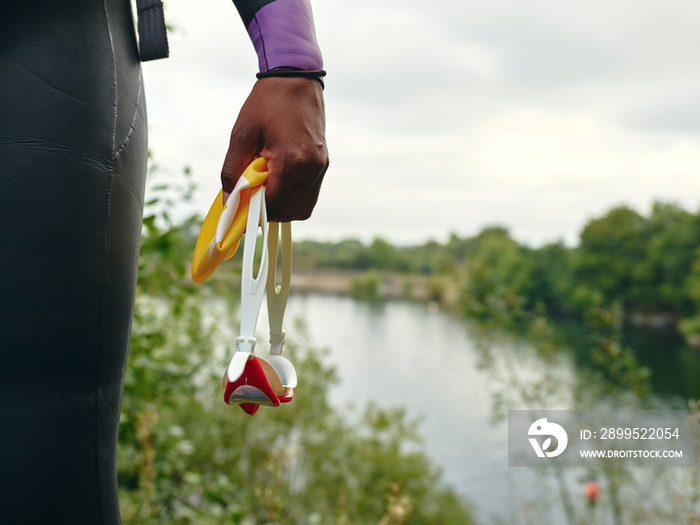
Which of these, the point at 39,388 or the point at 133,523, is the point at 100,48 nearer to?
the point at 39,388

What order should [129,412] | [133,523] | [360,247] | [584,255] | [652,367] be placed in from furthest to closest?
1. [360,247]
2. [584,255]
3. [652,367]
4. [133,523]
5. [129,412]

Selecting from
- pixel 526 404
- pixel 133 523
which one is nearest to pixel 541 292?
pixel 526 404

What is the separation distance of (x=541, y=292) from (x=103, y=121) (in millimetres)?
44795

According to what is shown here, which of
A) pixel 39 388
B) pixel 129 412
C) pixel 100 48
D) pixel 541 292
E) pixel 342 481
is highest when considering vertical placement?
pixel 541 292

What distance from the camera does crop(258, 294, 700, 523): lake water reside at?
12.1 meters

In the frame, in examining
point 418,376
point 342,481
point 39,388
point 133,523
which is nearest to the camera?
point 39,388

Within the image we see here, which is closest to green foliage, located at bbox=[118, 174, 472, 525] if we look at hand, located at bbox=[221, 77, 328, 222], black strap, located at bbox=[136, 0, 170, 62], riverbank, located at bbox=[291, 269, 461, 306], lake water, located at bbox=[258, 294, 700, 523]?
Result: lake water, located at bbox=[258, 294, 700, 523]

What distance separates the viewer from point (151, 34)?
1078mm

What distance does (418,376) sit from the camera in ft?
79.6

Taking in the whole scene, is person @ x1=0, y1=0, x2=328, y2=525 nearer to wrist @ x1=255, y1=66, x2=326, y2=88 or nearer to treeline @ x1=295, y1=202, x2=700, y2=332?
wrist @ x1=255, y1=66, x2=326, y2=88

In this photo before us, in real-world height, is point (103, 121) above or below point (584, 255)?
below

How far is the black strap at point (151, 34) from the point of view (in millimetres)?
1076

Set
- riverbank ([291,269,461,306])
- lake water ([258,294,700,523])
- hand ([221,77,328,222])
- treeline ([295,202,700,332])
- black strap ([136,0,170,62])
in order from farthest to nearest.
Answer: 1. riverbank ([291,269,461,306])
2. treeline ([295,202,700,332])
3. lake water ([258,294,700,523])
4. black strap ([136,0,170,62])
5. hand ([221,77,328,222])

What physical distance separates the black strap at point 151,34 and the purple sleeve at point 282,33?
0.14m
